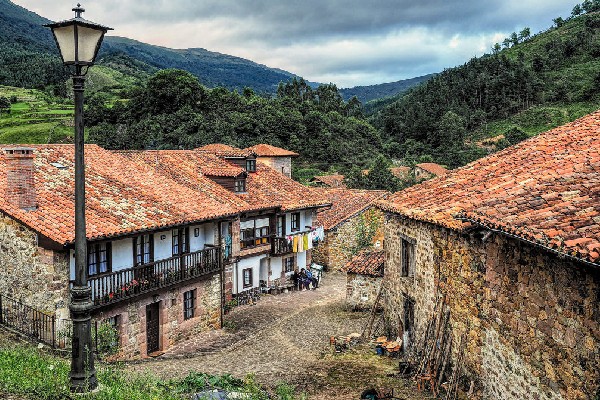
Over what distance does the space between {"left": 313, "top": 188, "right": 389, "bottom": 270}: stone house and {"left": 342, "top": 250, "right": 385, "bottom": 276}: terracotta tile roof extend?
9.43 metres

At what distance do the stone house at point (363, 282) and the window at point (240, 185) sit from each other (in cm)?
665

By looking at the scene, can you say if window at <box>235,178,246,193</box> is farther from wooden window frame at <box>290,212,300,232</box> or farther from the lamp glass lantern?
the lamp glass lantern

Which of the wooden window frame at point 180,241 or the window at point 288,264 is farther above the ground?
the wooden window frame at point 180,241

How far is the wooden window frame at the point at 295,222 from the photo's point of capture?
29680 mm

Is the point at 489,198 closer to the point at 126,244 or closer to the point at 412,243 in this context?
the point at 412,243

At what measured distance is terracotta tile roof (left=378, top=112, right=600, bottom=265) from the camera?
7.76 m

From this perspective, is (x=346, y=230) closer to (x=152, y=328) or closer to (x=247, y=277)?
(x=247, y=277)

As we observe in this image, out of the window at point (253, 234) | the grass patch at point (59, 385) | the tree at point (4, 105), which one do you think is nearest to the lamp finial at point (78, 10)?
the grass patch at point (59, 385)

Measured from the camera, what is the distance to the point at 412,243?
16125mm

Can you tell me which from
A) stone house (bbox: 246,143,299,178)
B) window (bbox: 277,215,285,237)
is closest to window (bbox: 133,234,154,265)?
window (bbox: 277,215,285,237)

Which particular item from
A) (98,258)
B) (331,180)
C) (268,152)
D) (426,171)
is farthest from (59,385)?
(426,171)

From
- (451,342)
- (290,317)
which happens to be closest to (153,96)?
(290,317)

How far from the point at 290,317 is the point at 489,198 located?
1395 cm

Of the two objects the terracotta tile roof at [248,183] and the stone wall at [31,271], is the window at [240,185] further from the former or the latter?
the stone wall at [31,271]
